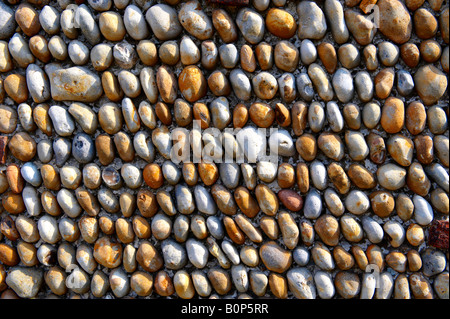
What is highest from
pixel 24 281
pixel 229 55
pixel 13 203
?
pixel 229 55

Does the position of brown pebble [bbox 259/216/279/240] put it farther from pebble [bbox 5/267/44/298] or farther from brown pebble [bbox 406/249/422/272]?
pebble [bbox 5/267/44/298]

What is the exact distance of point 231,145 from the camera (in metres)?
0.55

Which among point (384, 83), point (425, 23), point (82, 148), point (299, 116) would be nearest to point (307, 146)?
point (299, 116)

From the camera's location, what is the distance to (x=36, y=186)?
0.59m

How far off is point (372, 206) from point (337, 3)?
315mm

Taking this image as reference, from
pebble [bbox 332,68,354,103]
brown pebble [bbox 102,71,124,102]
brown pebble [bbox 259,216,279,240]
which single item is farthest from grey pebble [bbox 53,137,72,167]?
pebble [bbox 332,68,354,103]

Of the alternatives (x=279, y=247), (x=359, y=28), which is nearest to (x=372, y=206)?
(x=279, y=247)

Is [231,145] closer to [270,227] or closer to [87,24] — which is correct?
[270,227]

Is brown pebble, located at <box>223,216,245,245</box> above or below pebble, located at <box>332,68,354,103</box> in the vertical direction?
below

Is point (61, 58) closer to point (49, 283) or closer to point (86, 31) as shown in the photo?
point (86, 31)

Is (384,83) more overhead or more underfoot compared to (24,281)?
more overhead

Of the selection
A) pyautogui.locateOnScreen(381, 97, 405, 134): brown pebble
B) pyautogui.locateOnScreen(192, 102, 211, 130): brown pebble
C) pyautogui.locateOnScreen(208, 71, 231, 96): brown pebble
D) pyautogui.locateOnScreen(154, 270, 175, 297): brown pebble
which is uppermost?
pyautogui.locateOnScreen(208, 71, 231, 96): brown pebble

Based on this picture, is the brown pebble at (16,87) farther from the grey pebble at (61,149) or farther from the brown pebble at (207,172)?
the brown pebble at (207,172)

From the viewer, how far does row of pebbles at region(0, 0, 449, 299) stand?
21.2 inches
